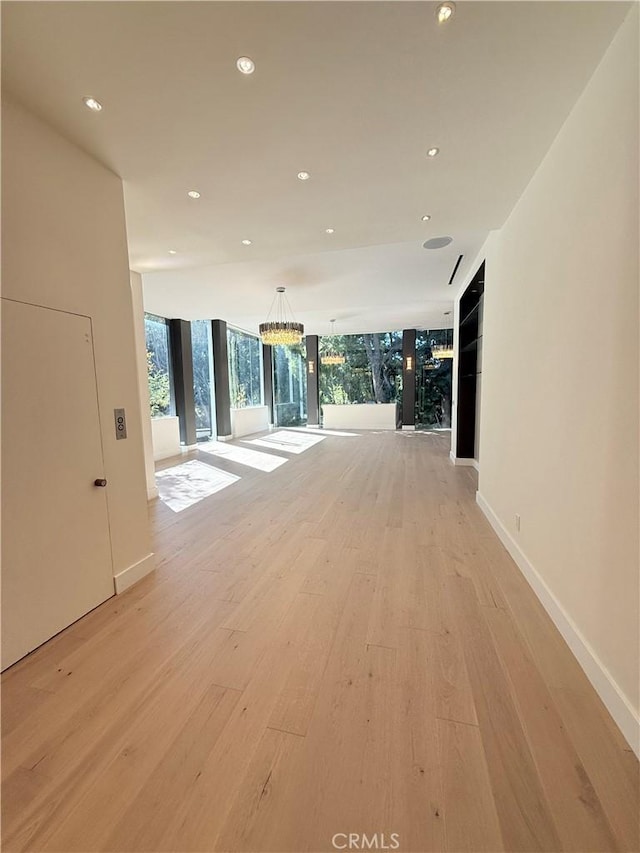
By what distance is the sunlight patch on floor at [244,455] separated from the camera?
659 centimetres

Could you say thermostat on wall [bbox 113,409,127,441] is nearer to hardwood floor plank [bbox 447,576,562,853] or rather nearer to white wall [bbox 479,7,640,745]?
hardwood floor plank [bbox 447,576,562,853]

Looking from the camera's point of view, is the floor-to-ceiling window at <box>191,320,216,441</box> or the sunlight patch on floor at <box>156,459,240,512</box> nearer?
the sunlight patch on floor at <box>156,459,240,512</box>

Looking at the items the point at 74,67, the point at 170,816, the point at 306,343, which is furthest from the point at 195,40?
the point at 306,343

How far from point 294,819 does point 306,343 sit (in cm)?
1184

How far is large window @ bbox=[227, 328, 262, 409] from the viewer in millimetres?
10195

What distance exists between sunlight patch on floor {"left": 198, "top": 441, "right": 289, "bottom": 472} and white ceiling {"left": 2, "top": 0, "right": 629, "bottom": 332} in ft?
14.0

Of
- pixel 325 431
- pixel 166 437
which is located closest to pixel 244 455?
pixel 166 437

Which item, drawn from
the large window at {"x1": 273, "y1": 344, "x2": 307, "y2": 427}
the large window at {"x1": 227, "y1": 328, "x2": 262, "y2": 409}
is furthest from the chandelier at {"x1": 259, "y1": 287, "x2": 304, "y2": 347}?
the large window at {"x1": 273, "y1": 344, "x2": 307, "y2": 427}

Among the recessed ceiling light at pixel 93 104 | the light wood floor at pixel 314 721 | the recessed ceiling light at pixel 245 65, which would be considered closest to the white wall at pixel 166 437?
the light wood floor at pixel 314 721

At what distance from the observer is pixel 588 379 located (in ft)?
5.60

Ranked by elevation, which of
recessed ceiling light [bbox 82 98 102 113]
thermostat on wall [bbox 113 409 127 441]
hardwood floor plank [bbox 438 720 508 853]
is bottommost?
hardwood floor plank [bbox 438 720 508 853]

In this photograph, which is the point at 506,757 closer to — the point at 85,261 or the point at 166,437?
the point at 85,261

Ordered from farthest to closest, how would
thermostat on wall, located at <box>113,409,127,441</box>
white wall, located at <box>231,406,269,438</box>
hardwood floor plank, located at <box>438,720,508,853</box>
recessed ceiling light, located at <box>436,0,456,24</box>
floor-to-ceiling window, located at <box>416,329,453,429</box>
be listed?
floor-to-ceiling window, located at <box>416,329,453,429</box> → white wall, located at <box>231,406,269,438</box> → thermostat on wall, located at <box>113,409,127,441</box> → recessed ceiling light, located at <box>436,0,456,24</box> → hardwood floor plank, located at <box>438,720,508,853</box>

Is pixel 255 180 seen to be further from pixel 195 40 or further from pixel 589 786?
pixel 589 786
